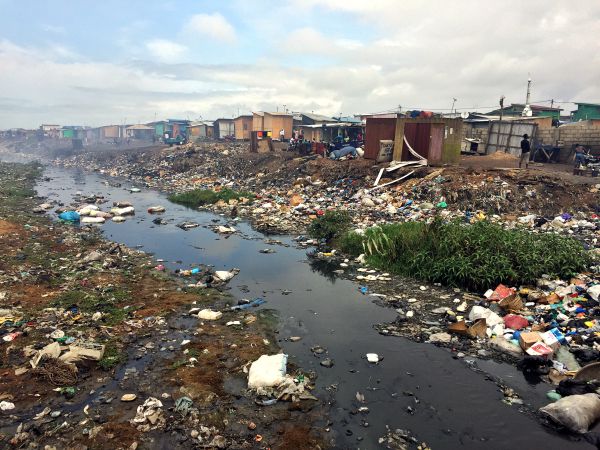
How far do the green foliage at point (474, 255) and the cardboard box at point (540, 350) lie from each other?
6.48 ft

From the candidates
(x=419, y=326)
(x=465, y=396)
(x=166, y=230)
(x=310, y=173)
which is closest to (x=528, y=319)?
(x=419, y=326)

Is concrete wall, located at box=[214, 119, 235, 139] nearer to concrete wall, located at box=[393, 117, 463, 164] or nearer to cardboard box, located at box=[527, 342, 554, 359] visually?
concrete wall, located at box=[393, 117, 463, 164]

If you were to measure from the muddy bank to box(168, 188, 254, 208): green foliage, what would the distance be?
7799mm

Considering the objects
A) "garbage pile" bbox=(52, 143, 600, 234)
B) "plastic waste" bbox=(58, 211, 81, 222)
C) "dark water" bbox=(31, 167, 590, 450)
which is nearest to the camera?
"dark water" bbox=(31, 167, 590, 450)

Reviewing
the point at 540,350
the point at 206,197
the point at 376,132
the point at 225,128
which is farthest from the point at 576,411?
the point at 225,128

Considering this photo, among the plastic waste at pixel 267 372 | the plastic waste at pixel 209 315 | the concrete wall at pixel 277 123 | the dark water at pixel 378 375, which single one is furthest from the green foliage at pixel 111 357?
the concrete wall at pixel 277 123

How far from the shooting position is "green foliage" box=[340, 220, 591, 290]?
255 inches

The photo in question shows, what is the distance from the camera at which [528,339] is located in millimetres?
4730

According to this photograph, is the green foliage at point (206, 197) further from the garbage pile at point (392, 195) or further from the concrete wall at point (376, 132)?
the concrete wall at point (376, 132)

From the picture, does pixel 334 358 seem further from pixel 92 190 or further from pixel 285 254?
pixel 92 190

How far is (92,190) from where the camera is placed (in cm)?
2017

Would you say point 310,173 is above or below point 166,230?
above

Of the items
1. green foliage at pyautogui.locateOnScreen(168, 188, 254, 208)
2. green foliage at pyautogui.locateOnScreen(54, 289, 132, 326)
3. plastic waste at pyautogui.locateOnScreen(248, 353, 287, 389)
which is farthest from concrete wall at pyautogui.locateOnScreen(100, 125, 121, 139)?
plastic waste at pyautogui.locateOnScreen(248, 353, 287, 389)

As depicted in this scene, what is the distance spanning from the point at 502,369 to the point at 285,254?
5.64m
